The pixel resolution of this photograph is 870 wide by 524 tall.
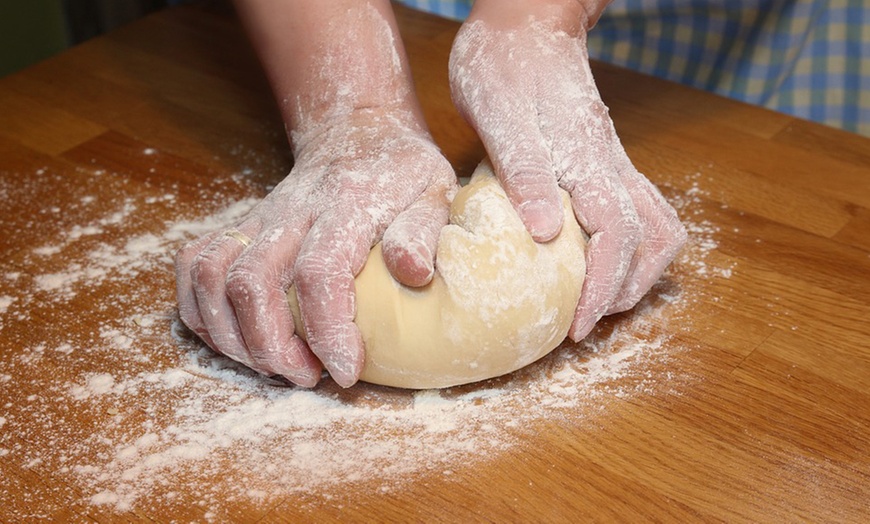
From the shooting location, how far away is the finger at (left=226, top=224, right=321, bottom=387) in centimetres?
96

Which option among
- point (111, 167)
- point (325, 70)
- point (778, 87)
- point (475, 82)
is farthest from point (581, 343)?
point (778, 87)

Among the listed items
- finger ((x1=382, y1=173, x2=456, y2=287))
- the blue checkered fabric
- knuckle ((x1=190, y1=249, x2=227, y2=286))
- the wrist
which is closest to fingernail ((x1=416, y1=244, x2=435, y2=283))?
finger ((x1=382, y1=173, x2=456, y2=287))

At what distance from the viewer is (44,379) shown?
3.44ft

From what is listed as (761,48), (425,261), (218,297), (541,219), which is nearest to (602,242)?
(541,219)

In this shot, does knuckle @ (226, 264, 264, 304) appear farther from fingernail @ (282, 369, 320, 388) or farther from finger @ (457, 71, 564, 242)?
finger @ (457, 71, 564, 242)

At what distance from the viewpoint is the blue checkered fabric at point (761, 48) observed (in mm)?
1651

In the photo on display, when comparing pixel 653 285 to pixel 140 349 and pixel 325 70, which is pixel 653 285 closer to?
pixel 325 70

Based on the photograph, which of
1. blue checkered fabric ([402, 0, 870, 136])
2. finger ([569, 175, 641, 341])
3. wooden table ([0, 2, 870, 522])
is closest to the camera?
wooden table ([0, 2, 870, 522])

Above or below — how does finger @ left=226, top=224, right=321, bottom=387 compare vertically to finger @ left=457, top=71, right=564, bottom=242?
below

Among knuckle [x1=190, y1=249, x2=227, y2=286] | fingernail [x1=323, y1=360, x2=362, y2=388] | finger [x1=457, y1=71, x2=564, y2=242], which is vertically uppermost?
finger [x1=457, y1=71, x2=564, y2=242]

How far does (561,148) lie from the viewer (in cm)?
104

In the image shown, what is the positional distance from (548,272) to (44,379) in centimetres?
56

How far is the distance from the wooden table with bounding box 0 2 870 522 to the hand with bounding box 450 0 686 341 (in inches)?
3.8

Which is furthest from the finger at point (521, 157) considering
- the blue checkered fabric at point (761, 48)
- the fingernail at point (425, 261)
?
the blue checkered fabric at point (761, 48)
